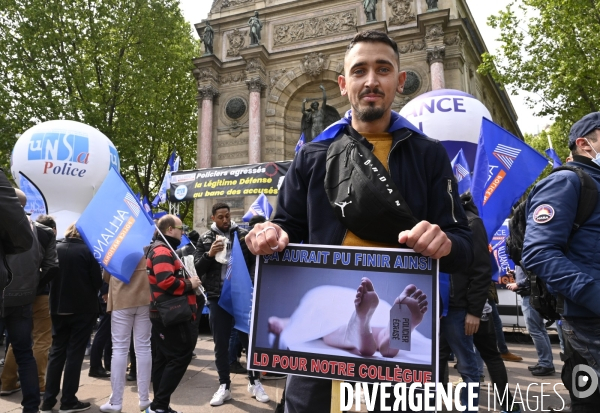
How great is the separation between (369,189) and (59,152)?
9.92 m

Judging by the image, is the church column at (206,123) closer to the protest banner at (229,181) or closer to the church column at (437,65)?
the protest banner at (229,181)

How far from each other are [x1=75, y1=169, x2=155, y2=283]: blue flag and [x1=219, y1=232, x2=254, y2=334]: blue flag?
0.93m

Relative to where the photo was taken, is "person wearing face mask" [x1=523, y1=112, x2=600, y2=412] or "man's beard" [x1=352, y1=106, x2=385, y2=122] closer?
"man's beard" [x1=352, y1=106, x2=385, y2=122]

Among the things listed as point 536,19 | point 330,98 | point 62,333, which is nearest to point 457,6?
point 536,19

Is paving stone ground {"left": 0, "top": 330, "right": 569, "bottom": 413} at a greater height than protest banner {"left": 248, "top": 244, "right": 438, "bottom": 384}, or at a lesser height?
lesser

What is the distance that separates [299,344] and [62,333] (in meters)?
4.10

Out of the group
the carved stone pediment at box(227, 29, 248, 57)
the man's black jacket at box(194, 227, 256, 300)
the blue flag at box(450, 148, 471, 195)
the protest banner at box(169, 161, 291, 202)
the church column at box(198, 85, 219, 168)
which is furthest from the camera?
the carved stone pediment at box(227, 29, 248, 57)

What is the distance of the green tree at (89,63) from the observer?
16531 millimetres

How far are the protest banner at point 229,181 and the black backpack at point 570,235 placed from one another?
7.25 m

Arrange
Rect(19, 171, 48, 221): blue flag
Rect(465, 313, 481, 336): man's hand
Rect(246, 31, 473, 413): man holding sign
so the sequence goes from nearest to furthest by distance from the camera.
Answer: Rect(246, 31, 473, 413): man holding sign < Rect(465, 313, 481, 336): man's hand < Rect(19, 171, 48, 221): blue flag

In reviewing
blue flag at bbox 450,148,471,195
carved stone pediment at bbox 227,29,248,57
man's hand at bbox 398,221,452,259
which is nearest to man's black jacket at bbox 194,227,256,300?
blue flag at bbox 450,148,471,195

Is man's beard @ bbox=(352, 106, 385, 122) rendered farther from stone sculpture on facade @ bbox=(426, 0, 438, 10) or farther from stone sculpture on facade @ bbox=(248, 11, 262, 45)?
stone sculpture on facade @ bbox=(248, 11, 262, 45)

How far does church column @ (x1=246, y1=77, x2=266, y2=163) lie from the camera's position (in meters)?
19.0

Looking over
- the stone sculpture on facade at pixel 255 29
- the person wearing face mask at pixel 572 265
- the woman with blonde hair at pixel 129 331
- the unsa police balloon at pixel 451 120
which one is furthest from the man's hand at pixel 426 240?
the stone sculpture on facade at pixel 255 29
